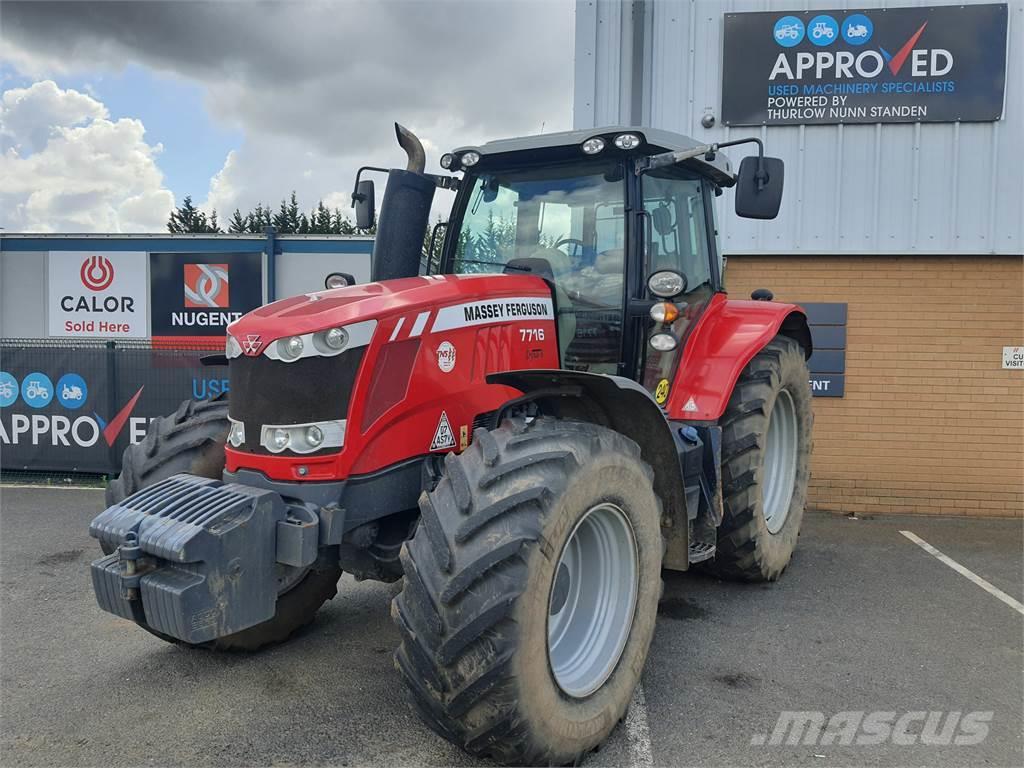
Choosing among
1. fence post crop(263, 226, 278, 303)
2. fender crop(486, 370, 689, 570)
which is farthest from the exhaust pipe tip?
A: fence post crop(263, 226, 278, 303)

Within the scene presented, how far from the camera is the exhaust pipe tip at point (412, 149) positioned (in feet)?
12.6

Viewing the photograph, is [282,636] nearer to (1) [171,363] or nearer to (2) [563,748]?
(2) [563,748]

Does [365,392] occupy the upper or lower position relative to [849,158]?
lower

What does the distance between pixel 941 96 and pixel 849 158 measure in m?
0.93

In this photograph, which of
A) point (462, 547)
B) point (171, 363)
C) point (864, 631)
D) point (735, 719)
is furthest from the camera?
point (171, 363)

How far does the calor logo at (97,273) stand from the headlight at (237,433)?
10.1 m

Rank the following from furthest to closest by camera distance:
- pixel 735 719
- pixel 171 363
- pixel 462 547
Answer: pixel 171 363 → pixel 735 719 → pixel 462 547

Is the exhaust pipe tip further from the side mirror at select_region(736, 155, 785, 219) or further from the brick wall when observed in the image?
the brick wall

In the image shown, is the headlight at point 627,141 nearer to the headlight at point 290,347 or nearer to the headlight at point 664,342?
the headlight at point 664,342

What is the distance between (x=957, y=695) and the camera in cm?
350

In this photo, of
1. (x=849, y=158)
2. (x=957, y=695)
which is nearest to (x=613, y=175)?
(x=957, y=695)

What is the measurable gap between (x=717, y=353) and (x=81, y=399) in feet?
24.0

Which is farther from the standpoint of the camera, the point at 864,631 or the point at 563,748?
the point at 864,631

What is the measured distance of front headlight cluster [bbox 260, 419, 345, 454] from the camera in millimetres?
2969
